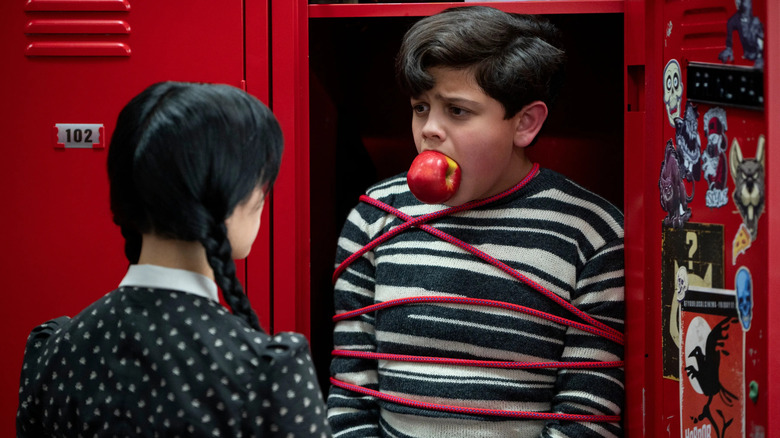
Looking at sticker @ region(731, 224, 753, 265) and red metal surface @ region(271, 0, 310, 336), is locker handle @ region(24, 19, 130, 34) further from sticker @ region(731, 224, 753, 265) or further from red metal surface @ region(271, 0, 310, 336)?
sticker @ region(731, 224, 753, 265)

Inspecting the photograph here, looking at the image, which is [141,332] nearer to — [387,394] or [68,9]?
[387,394]

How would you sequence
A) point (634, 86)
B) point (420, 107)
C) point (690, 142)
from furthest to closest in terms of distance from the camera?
point (420, 107) → point (634, 86) → point (690, 142)

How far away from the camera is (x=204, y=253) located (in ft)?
2.85

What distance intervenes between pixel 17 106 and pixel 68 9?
0.64 feet

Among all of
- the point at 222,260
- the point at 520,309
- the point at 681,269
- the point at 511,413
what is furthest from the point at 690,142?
the point at 222,260

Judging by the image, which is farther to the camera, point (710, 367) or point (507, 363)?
point (507, 363)

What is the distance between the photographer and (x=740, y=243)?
0.93 meters

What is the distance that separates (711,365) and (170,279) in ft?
2.21

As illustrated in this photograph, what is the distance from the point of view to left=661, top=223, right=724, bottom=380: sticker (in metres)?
1.00

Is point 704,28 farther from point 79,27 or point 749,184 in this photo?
point 79,27

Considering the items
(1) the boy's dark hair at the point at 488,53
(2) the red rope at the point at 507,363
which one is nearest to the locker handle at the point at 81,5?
(1) the boy's dark hair at the point at 488,53

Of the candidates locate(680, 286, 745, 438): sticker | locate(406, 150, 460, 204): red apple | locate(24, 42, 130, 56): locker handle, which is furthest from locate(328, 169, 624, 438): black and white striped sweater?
locate(24, 42, 130, 56): locker handle

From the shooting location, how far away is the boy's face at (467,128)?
4.25 ft

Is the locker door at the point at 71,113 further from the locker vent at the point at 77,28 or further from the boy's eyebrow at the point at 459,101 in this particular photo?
the boy's eyebrow at the point at 459,101
